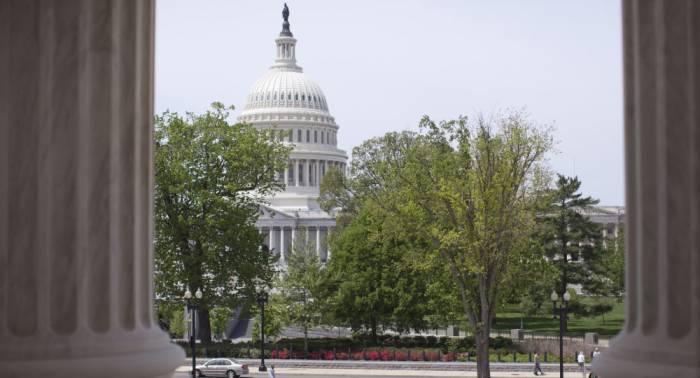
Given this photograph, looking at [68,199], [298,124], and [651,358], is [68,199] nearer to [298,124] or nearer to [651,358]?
[651,358]

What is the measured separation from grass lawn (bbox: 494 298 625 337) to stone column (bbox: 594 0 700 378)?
64.0 m

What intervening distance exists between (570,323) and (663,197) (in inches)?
3149

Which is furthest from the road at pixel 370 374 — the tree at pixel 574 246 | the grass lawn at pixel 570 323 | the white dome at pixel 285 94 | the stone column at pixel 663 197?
the white dome at pixel 285 94

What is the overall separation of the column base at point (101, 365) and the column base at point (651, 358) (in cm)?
349

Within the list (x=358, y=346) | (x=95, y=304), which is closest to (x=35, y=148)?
(x=95, y=304)

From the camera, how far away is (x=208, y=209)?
5397cm

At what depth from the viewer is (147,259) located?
9492 mm

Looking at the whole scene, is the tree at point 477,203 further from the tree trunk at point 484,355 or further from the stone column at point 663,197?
the stone column at point 663,197

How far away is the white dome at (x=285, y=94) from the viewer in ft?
610

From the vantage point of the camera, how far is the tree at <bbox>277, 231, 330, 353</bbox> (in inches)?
2470

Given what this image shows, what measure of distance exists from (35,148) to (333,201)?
82.3 metres

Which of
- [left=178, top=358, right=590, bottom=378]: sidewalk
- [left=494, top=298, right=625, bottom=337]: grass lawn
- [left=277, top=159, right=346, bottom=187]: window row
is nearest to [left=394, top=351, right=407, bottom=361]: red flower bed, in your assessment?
[left=178, top=358, right=590, bottom=378]: sidewalk

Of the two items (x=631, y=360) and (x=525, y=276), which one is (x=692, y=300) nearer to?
(x=631, y=360)

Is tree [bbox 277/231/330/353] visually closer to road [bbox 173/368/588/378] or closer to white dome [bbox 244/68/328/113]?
road [bbox 173/368/588/378]
